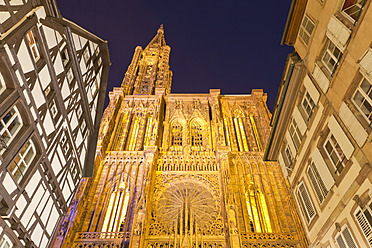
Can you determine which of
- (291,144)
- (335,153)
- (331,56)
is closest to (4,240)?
(335,153)

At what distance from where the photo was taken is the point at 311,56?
36.3 feet

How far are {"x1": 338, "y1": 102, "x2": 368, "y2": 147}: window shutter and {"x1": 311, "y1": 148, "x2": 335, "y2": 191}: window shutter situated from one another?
1.95 meters

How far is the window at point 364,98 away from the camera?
25.4 feet

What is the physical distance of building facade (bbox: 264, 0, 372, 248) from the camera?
7.84 meters

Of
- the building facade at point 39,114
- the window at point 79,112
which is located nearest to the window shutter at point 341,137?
the building facade at point 39,114

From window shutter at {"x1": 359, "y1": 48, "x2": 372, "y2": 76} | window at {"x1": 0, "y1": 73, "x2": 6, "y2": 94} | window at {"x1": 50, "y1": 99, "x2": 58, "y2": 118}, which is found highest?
window at {"x1": 50, "y1": 99, "x2": 58, "y2": 118}

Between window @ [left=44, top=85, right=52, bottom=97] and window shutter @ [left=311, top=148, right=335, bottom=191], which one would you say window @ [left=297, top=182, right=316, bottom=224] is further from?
window @ [left=44, top=85, right=52, bottom=97]

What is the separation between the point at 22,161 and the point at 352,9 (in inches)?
492

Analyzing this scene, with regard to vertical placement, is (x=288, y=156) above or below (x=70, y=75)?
below

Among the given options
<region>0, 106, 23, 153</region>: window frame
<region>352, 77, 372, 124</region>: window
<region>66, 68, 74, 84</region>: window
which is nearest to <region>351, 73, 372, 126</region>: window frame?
<region>352, 77, 372, 124</region>: window

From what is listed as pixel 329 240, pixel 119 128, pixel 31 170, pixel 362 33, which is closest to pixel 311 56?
pixel 362 33

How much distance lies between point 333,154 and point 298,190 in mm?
3407

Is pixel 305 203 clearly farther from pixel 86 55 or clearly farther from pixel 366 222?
pixel 86 55

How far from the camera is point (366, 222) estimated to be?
7.65m
